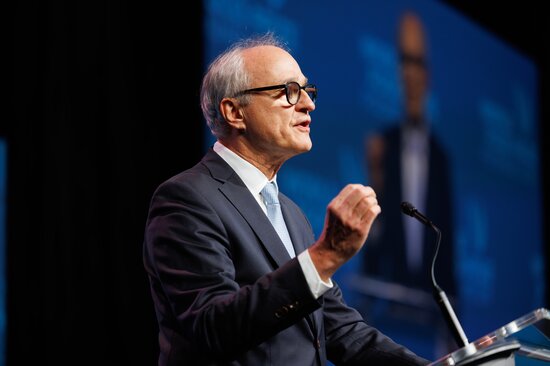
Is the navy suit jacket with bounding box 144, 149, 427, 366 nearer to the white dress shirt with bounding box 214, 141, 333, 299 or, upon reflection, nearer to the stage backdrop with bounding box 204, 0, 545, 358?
the white dress shirt with bounding box 214, 141, 333, 299

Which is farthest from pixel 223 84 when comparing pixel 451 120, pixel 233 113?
pixel 451 120

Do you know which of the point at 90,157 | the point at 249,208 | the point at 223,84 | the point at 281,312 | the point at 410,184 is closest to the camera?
the point at 281,312

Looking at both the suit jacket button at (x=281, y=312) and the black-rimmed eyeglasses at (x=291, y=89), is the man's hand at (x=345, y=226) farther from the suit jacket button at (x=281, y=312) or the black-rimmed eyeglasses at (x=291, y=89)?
the black-rimmed eyeglasses at (x=291, y=89)

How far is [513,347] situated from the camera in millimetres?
1637

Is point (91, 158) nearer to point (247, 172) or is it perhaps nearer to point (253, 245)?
point (247, 172)

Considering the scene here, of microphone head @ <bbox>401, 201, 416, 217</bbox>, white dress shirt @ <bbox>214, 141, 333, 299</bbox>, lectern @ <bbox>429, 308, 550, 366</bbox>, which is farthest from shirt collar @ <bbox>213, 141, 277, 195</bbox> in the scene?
lectern @ <bbox>429, 308, 550, 366</bbox>

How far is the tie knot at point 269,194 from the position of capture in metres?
2.33

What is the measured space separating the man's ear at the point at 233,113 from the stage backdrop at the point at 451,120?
56.2 inches

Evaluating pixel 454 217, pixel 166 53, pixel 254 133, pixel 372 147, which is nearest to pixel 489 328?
pixel 454 217

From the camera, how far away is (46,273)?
3.59 metres

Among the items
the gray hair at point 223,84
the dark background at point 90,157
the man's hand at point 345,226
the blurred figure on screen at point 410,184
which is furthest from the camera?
the blurred figure on screen at point 410,184

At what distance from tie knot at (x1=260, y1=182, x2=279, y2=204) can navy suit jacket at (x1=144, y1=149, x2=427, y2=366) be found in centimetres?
10

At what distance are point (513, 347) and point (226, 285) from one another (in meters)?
0.67

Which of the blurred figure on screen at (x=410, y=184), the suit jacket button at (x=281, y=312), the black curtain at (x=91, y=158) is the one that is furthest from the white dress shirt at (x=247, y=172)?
the blurred figure on screen at (x=410, y=184)
